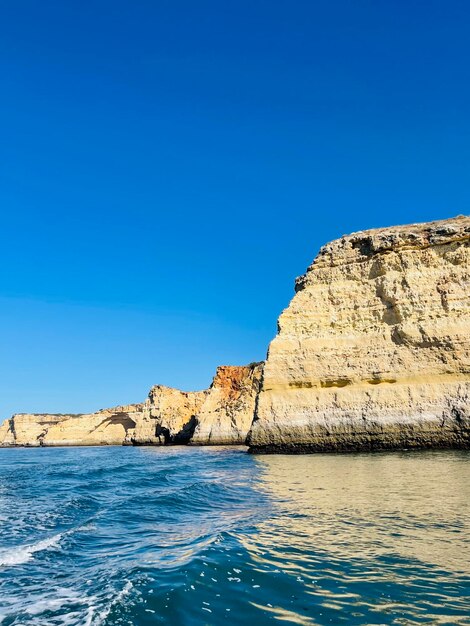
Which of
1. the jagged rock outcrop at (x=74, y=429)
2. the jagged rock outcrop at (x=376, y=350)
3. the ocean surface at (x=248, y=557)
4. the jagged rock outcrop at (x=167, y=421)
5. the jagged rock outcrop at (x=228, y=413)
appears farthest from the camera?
the jagged rock outcrop at (x=74, y=429)

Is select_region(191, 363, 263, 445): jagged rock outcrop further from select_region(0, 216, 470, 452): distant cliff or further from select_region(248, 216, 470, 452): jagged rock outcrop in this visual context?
select_region(248, 216, 470, 452): jagged rock outcrop

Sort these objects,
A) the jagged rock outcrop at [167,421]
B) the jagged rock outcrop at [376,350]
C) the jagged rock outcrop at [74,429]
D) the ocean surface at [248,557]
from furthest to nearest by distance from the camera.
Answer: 1. the jagged rock outcrop at [74,429]
2. the jagged rock outcrop at [167,421]
3. the jagged rock outcrop at [376,350]
4. the ocean surface at [248,557]

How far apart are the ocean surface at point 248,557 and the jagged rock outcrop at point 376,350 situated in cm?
1148

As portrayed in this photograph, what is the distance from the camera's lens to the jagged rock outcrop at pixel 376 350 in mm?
23922

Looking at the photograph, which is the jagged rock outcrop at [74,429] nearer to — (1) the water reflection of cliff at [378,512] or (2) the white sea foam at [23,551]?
(1) the water reflection of cliff at [378,512]

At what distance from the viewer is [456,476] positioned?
1326 cm

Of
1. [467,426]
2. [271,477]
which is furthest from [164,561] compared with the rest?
[467,426]

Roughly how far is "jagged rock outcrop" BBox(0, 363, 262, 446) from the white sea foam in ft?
150

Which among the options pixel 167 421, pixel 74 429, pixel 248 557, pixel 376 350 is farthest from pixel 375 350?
pixel 74 429

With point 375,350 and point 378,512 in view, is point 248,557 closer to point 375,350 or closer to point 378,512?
point 378,512

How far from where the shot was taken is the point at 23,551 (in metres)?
7.97

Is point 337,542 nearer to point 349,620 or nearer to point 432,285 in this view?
point 349,620

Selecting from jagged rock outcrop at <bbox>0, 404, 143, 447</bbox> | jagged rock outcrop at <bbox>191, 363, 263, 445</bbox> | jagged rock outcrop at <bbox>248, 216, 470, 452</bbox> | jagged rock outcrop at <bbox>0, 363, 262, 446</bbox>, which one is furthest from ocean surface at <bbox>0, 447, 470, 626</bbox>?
jagged rock outcrop at <bbox>0, 404, 143, 447</bbox>

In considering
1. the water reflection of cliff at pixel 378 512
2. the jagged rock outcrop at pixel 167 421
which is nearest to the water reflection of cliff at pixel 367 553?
the water reflection of cliff at pixel 378 512
